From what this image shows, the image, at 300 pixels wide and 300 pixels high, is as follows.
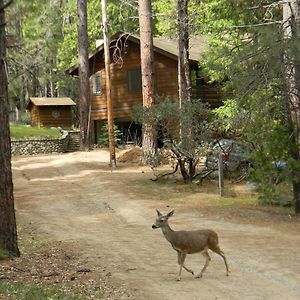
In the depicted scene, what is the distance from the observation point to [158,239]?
12.2 metres

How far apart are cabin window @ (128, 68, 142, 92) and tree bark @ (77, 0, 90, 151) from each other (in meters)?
3.39

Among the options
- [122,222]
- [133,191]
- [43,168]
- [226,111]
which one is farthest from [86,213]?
[43,168]

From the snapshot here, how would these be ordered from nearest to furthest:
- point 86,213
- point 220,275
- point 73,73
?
point 220,275 < point 86,213 < point 73,73

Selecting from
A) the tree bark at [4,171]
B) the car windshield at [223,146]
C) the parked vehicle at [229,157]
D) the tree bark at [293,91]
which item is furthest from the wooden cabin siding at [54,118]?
the tree bark at [4,171]

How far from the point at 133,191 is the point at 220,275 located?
10.8m

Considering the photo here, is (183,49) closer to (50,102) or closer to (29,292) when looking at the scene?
(29,292)

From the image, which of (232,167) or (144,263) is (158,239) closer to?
(144,263)

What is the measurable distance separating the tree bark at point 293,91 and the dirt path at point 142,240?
2.41m

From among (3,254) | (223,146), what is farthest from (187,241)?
(223,146)

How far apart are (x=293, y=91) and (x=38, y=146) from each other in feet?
87.7

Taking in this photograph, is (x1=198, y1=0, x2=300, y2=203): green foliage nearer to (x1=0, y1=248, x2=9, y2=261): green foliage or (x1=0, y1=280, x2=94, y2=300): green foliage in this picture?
(x1=0, y1=248, x2=9, y2=261): green foliage

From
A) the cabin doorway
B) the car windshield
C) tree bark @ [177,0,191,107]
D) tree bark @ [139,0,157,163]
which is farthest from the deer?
the cabin doorway

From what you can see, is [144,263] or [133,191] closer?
[144,263]

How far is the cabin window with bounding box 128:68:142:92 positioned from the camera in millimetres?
37000
